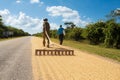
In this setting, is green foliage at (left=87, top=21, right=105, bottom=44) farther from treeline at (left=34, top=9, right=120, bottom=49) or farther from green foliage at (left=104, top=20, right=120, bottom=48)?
green foliage at (left=104, top=20, right=120, bottom=48)

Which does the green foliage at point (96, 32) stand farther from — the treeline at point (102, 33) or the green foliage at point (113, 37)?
the green foliage at point (113, 37)

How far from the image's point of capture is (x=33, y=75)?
8.32 m

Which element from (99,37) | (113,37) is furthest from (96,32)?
(113,37)

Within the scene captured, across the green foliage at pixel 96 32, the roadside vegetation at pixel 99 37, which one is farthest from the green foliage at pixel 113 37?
the green foliage at pixel 96 32

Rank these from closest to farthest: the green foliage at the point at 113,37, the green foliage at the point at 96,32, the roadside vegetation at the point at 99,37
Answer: the roadside vegetation at the point at 99,37
the green foliage at the point at 113,37
the green foliage at the point at 96,32

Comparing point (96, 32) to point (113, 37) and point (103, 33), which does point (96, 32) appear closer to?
point (103, 33)

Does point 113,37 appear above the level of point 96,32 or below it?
below

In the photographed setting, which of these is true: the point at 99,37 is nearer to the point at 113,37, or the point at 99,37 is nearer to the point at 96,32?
the point at 96,32

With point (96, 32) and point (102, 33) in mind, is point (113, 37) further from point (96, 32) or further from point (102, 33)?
point (96, 32)

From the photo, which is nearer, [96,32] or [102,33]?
[102,33]

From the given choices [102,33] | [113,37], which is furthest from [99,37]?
[113,37]

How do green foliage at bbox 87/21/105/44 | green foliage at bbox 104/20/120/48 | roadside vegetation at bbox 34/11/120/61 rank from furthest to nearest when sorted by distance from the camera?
green foliage at bbox 87/21/105/44, green foliage at bbox 104/20/120/48, roadside vegetation at bbox 34/11/120/61

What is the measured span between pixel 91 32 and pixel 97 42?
2.59 m

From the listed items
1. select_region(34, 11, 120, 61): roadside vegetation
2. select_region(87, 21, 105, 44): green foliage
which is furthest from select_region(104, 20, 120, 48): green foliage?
select_region(87, 21, 105, 44): green foliage
